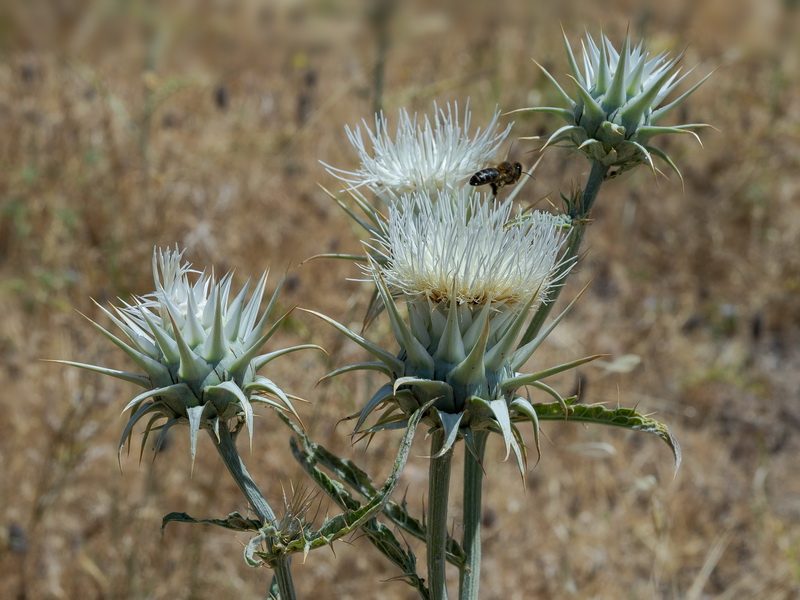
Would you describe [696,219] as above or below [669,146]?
below

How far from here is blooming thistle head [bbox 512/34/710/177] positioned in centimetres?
219

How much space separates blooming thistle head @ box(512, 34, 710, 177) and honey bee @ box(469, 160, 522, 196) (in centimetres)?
23

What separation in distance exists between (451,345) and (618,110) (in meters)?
0.84

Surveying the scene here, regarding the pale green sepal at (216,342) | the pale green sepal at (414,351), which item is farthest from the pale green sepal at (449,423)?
the pale green sepal at (216,342)

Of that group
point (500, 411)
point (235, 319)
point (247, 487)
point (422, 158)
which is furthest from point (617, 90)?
point (247, 487)

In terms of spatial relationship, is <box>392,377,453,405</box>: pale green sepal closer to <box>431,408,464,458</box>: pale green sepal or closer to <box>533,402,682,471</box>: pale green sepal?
<box>431,408,464,458</box>: pale green sepal

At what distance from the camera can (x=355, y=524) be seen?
5.62ft

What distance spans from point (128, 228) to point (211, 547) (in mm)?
2945

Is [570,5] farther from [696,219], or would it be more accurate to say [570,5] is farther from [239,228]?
[239,228]

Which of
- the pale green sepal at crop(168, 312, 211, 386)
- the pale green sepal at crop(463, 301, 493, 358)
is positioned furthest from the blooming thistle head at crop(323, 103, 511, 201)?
the pale green sepal at crop(168, 312, 211, 386)

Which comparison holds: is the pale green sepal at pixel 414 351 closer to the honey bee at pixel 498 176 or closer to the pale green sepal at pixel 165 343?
the pale green sepal at pixel 165 343

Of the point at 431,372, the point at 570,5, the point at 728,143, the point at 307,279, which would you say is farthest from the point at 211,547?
the point at 570,5

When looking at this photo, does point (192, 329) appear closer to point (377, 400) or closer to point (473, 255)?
point (377, 400)

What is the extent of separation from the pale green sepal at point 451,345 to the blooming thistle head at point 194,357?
0.39m
